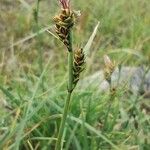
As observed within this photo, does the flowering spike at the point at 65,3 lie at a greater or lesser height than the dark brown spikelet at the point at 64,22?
greater

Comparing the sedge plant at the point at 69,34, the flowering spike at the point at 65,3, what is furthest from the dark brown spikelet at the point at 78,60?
the flowering spike at the point at 65,3

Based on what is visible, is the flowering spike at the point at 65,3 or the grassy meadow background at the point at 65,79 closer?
the flowering spike at the point at 65,3

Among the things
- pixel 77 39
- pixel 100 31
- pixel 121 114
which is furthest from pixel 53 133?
pixel 100 31

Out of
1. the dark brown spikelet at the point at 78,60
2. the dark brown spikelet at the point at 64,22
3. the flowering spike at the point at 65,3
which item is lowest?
the dark brown spikelet at the point at 78,60

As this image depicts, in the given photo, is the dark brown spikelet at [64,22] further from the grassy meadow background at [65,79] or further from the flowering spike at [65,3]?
the grassy meadow background at [65,79]

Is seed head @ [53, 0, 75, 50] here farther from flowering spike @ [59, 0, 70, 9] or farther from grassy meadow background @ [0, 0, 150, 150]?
grassy meadow background @ [0, 0, 150, 150]

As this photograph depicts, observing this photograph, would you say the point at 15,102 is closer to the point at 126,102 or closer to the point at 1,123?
the point at 1,123
